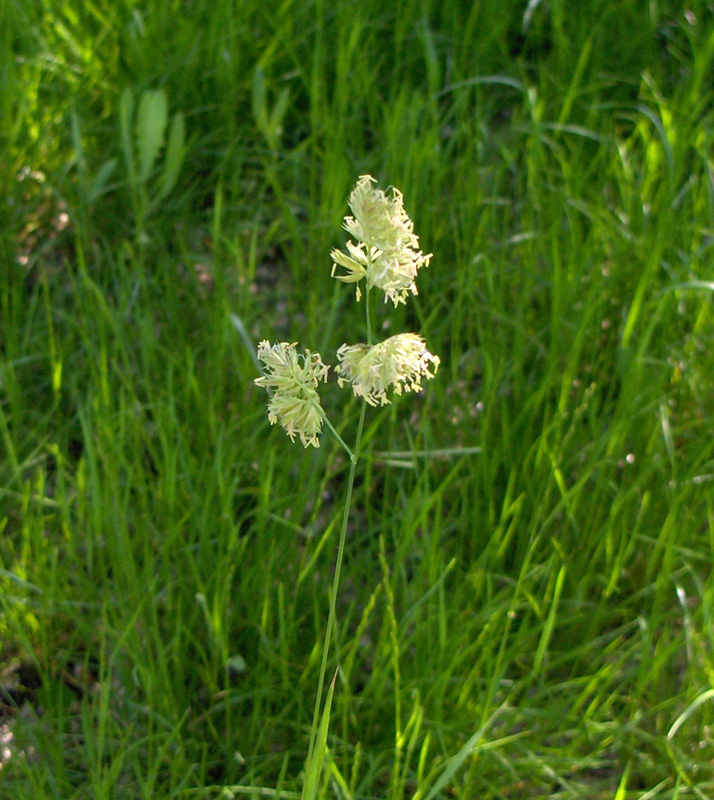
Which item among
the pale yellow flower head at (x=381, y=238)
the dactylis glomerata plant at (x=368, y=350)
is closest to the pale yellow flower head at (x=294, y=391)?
the dactylis glomerata plant at (x=368, y=350)

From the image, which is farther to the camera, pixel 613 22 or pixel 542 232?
pixel 613 22

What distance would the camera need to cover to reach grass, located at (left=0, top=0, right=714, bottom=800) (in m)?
1.58

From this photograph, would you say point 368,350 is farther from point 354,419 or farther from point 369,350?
point 354,419

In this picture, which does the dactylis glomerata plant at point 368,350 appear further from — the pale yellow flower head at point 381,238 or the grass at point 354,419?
the grass at point 354,419

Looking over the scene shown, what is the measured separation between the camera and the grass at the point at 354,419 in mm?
1580

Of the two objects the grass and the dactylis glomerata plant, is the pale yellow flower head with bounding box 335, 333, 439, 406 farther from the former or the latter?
the grass

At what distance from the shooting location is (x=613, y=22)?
280 centimetres

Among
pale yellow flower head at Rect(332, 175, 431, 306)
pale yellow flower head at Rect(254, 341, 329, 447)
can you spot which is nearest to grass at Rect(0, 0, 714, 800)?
pale yellow flower head at Rect(254, 341, 329, 447)

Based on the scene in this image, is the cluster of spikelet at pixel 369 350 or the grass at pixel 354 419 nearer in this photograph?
the cluster of spikelet at pixel 369 350

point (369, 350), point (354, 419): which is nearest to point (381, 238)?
point (369, 350)

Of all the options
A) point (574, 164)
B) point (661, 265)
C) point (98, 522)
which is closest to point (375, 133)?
point (574, 164)

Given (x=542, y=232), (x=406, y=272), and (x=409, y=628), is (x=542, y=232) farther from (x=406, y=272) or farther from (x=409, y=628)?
(x=406, y=272)

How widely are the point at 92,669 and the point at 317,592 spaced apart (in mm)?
456

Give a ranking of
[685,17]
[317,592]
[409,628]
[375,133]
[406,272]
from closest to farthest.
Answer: [406,272]
[317,592]
[409,628]
[375,133]
[685,17]
